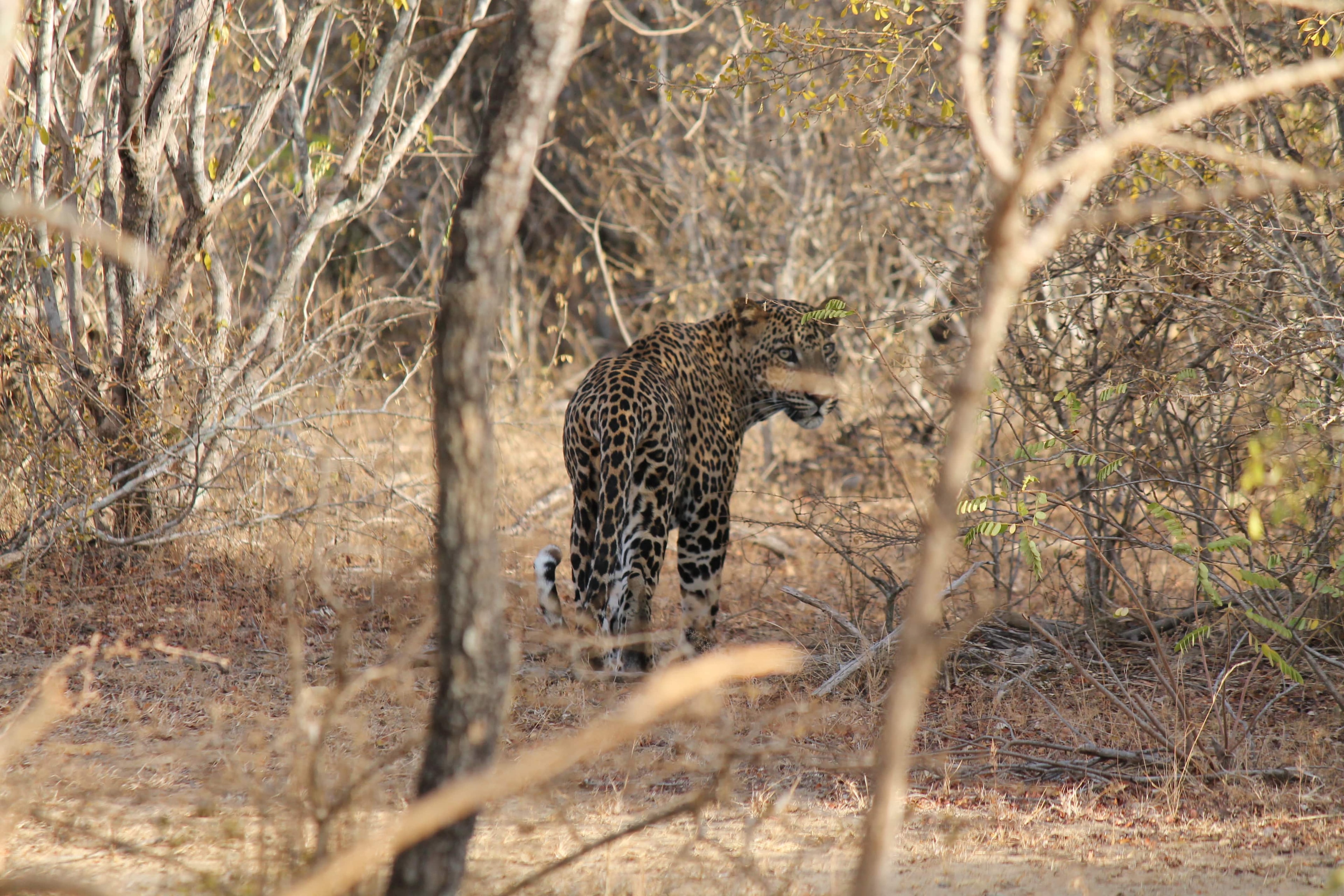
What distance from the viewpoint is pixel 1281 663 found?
4535 millimetres

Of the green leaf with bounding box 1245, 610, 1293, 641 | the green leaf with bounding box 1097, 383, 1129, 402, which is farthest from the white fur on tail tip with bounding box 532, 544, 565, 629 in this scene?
the green leaf with bounding box 1245, 610, 1293, 641

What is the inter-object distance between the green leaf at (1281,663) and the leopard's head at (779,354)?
3.16m

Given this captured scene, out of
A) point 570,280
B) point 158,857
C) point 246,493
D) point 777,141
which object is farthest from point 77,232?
point 570,280

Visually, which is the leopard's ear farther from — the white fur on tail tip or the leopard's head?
the white fur on tail tip

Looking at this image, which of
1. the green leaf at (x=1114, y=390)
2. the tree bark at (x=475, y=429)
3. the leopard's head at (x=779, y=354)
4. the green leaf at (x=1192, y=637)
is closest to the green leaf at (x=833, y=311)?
the leopard's head at (x=779, y=354)

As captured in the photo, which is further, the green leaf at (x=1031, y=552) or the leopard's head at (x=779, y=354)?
the leopard's head at (x=779, y=354)

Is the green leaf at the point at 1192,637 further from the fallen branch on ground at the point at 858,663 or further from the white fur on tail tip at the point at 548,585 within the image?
the white fur on tail tip at the point at 548,585

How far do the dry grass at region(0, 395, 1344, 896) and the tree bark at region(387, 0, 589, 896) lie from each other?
0.68 ft

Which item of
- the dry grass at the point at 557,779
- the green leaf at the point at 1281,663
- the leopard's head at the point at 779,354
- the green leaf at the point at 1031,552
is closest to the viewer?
the dry grass at the point at 557,779

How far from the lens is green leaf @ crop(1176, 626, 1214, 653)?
4.63 metres

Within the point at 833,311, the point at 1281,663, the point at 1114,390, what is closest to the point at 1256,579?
the point at 1281,663

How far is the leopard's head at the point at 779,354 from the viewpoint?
741 cm

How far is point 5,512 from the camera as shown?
7.27 m

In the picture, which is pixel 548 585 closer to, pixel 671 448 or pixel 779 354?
pixel 671 448
